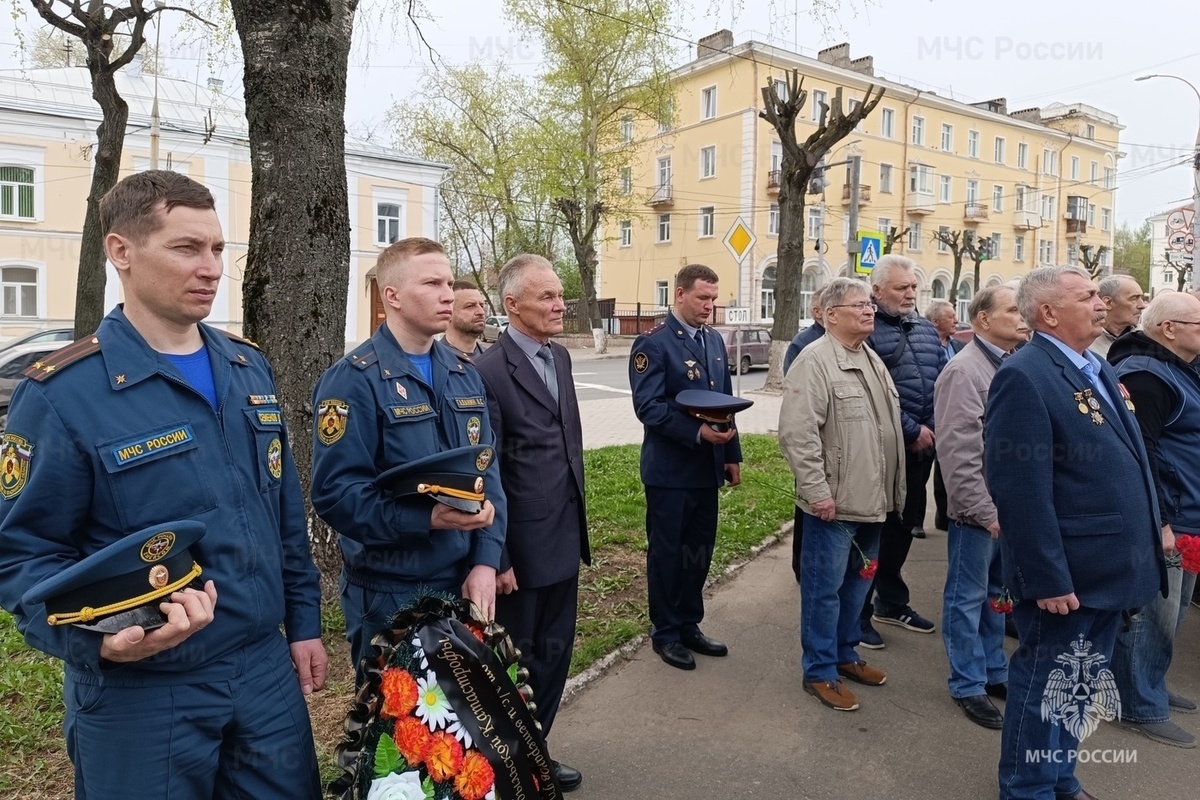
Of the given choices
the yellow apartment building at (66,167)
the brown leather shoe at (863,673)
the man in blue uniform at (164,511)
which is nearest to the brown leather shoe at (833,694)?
the brown leather shoe at (863,673)

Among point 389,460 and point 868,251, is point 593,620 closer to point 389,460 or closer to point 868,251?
point 389,460

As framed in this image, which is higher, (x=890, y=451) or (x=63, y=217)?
(x=63, y=217)

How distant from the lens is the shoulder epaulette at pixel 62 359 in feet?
6.44

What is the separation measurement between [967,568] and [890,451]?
2.27 ft

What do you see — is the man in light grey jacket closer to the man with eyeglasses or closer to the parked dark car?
the man with eyeglasses

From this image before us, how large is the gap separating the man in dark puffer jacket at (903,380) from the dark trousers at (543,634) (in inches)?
96.5

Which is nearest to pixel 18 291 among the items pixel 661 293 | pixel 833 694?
pixel 661 293

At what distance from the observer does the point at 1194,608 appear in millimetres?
5797

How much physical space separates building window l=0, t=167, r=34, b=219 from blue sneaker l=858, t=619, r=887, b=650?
105 feet

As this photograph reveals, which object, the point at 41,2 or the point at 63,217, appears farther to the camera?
the point at 63,217

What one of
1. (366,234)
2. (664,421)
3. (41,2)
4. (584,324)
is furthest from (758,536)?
(584,324)

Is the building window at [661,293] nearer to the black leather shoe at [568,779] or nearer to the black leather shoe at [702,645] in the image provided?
the black leather shoe at [702,645]

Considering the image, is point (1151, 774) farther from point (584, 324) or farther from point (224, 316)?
point (584, 324)

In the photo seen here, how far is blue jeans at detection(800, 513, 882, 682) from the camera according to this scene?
4270mm
